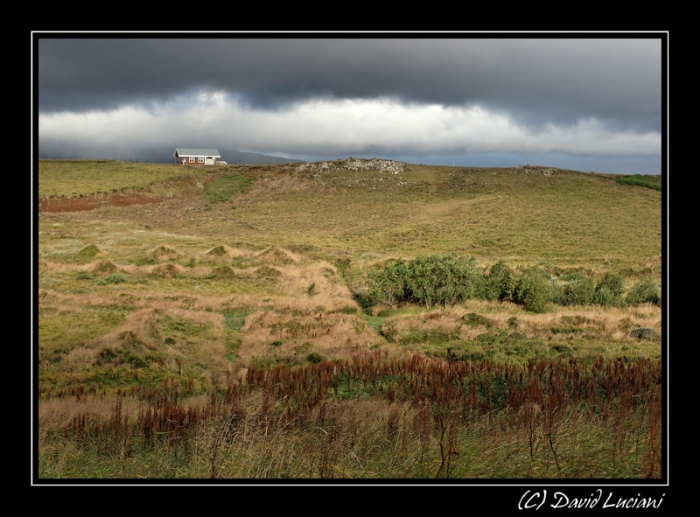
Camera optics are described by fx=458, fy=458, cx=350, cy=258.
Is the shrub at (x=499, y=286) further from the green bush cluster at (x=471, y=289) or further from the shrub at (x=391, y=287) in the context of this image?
the shrub at (x=391, y=287)

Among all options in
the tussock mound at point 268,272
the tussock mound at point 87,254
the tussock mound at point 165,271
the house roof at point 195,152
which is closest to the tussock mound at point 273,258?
the tussock mound at point 268,272

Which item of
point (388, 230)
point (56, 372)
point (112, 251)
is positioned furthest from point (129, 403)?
point (388, 230)

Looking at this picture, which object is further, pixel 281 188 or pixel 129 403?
pixel 281 188

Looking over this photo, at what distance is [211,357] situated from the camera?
384 inches

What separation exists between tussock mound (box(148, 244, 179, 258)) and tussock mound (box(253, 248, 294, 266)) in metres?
4.19

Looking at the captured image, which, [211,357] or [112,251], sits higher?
[112,251]

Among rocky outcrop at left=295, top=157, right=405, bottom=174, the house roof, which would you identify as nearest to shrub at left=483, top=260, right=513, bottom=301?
rocky outcrop at left=295, top=157, right=405, bottom=174

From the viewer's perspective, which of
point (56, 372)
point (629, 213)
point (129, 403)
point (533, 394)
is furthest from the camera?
point (629, 213)

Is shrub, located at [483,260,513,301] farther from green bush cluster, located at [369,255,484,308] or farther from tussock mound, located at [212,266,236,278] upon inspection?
tussock mound, located at [212,266,236,278]

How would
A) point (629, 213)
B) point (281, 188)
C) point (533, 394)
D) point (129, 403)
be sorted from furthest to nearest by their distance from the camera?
1. point (281, 188)
2. point (629, 213)
3. point (129, 403)
4. point (533, 394)

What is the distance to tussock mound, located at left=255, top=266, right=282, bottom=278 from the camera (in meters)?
21.0

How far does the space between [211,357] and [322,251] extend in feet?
58.4
